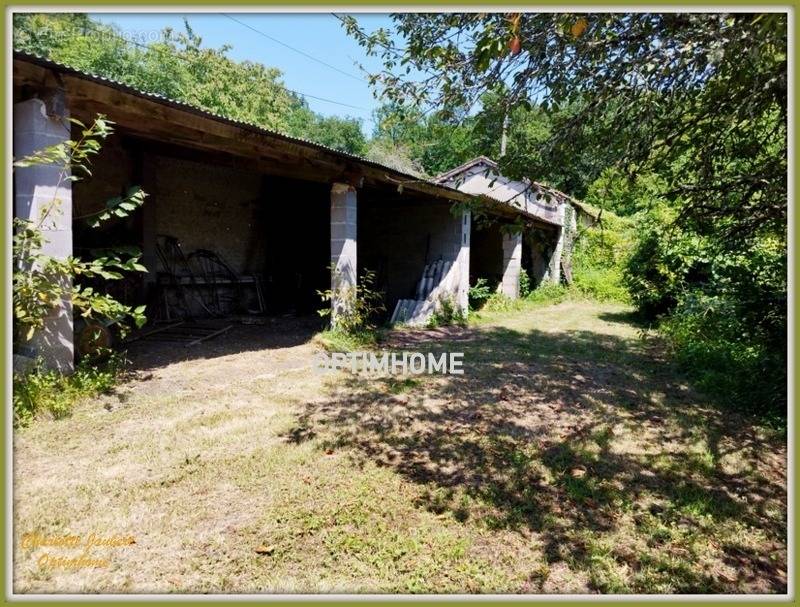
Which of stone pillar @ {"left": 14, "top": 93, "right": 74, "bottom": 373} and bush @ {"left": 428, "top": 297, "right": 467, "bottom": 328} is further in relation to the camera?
bush @ {"left": 428, "top": 297, "right": 467, "bottom": 328}

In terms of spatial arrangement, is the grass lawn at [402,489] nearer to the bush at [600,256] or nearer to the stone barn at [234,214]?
the stone barn at [234,214]

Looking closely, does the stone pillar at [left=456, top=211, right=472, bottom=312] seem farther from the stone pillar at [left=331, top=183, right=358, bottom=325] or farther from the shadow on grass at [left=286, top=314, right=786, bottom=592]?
the shadow on grass at [left=286, top=314, right=786, bottom=592]

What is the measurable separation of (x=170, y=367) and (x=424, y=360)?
3.22 metres

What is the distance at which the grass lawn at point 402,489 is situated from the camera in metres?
2.28

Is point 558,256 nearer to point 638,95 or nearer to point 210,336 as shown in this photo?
point 210,336

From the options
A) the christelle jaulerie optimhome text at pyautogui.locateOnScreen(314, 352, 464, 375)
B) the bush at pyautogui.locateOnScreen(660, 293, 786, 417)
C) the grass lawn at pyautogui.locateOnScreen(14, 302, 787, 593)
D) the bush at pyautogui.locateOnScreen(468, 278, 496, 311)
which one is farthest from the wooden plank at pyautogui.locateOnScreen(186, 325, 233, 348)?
the bush at pyautogui.locateOnScreen(660, 293, 786, 417)

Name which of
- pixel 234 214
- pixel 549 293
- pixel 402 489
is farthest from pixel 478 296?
pixel 402 489

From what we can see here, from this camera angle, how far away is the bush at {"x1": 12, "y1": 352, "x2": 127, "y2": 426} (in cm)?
381

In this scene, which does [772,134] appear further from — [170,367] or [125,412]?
[170,367]

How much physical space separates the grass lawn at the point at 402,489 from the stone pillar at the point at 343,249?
2326 mm

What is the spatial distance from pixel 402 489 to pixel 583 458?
1.45 metres

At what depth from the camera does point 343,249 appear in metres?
7.73

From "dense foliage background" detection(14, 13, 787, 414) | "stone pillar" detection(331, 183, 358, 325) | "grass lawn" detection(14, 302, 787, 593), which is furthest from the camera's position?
"stone pillar" detection(331, 183, 358, 325)

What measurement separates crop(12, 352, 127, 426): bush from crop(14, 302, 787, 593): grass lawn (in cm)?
13
